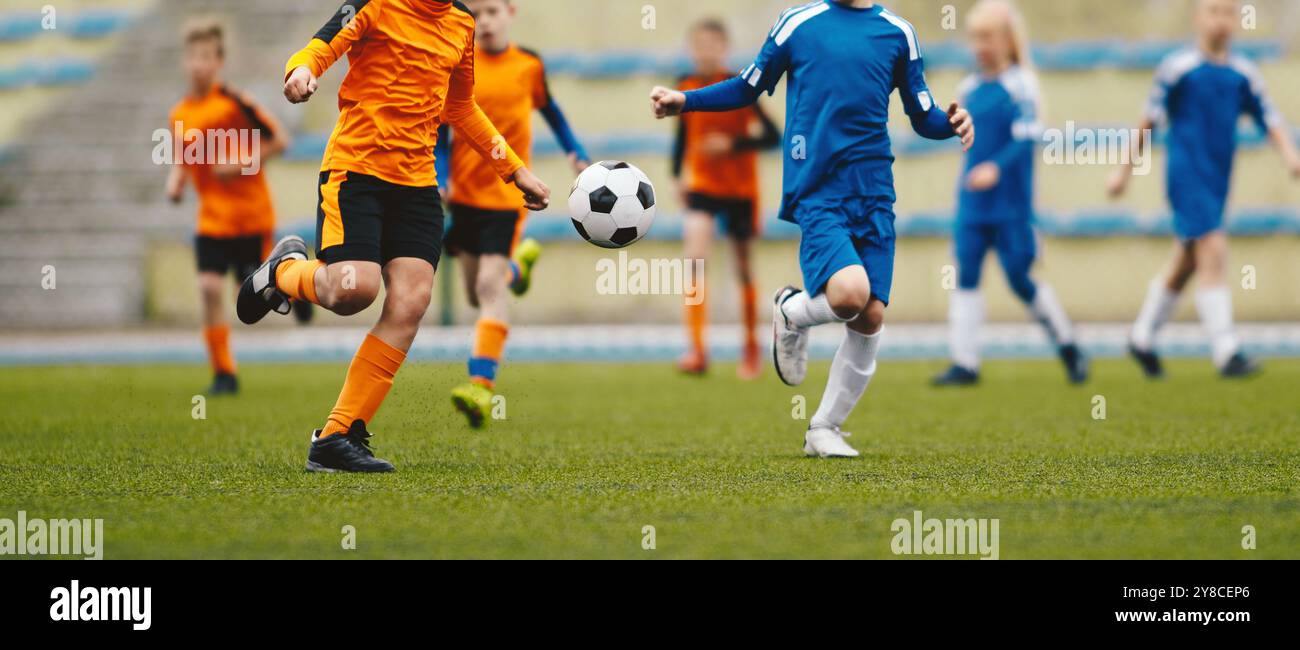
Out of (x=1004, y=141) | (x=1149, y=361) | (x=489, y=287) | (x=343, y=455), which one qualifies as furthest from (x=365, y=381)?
(x=1149, y=361)

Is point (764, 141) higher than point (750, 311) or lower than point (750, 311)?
higher

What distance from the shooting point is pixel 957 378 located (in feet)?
32.1

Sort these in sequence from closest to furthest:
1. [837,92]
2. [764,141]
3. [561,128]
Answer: [837,92] < [561,128] < [764,141]

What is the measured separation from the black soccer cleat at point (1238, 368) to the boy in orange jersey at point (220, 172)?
5806 millimetres

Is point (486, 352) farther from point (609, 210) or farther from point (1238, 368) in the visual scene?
point (1238, 368)

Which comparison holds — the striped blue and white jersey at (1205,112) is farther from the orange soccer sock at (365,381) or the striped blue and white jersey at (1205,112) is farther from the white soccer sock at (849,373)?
the orange soccer sock at (365,381)

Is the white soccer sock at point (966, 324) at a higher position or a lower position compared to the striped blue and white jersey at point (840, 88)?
lower

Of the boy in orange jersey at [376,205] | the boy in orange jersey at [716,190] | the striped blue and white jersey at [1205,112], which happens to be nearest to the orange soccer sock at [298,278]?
the boy in orange jersey at [376,205]

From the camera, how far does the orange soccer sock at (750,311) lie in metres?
10.8

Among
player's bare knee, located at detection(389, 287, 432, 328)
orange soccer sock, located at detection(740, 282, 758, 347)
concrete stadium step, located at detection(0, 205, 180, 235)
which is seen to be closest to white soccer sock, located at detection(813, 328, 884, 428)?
player's bare knee, located at detection(389, 287, 432, 328)

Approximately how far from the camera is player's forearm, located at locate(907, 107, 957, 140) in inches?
222

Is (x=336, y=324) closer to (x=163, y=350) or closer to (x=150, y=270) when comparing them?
(x=150, y=270)

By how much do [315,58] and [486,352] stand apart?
2.52 m

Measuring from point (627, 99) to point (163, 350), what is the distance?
626 centimetres
